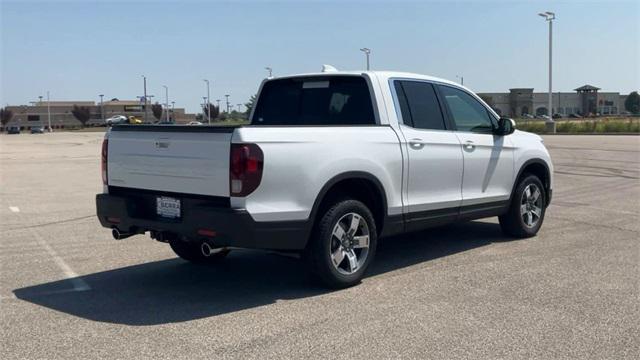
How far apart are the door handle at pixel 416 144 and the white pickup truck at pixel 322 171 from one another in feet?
0.04

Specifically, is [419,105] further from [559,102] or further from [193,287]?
[559,102]

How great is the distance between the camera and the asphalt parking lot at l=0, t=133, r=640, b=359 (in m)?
4.43

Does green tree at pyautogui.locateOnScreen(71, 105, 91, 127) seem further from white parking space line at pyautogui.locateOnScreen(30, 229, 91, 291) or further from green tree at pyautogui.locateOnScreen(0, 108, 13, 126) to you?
white parking space line at pyautogui.locateOnScreen(30, 229, 91, 291)

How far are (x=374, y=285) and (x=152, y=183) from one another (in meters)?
2.18

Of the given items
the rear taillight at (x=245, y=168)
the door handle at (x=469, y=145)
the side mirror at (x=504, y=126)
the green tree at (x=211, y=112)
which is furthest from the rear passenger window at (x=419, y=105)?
the green tree at (x=211, y=112)

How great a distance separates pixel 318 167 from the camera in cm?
546

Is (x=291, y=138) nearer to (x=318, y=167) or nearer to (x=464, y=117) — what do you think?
(x=318, y=167)

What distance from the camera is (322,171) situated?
5492 millimetres

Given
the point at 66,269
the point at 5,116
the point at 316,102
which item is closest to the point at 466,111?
the point at 316,102

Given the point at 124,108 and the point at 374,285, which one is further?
the point at 124,108

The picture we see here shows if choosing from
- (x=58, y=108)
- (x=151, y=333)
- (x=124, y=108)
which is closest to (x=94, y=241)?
(x=151, y=333)

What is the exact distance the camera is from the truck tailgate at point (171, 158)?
17.0 feet

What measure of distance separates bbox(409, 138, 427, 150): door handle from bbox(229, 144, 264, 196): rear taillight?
74.2 inches

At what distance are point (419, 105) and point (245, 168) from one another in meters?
2.44
